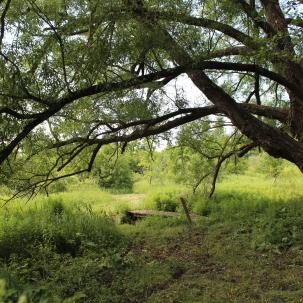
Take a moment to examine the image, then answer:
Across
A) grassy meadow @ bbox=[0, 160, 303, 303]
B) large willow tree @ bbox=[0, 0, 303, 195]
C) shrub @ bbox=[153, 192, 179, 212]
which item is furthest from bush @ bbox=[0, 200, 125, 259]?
shrub @ bbox=[153, 192, 179, 212]

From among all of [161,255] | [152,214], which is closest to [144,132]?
[161,255]

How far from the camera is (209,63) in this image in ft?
17.1

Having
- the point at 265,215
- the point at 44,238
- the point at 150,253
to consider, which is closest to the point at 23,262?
the point at 44,238

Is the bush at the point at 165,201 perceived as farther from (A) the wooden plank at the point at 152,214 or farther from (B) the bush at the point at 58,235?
(B) the bush at the point at 58,235

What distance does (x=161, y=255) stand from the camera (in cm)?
859

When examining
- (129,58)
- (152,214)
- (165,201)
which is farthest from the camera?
(165,201)

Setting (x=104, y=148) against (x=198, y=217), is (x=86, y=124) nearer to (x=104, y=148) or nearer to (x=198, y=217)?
(x=104, y=148)

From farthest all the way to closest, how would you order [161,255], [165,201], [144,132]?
1. [165,201]
2. [161,255]
3. [144,132]

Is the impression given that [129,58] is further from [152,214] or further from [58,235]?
[152,214]

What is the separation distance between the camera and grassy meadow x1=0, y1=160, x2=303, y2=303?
622 cm

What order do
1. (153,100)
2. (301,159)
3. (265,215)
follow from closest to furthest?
(301,159)
(153,100)
(265,215)

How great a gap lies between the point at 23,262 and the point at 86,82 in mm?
A: 4122

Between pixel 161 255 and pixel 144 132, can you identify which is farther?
pixel 161 255

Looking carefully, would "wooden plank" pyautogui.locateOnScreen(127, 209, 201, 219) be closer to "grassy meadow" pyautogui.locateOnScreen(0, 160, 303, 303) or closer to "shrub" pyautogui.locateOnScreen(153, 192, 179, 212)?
"grassy meadow" pyautogui.locateOnScreen(0, 160, 303, 303)
